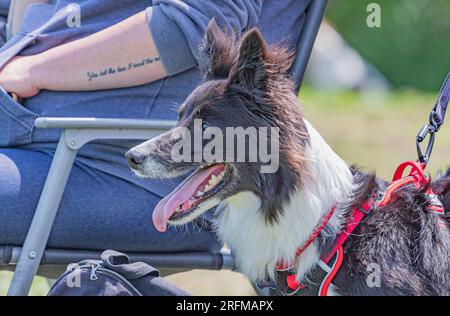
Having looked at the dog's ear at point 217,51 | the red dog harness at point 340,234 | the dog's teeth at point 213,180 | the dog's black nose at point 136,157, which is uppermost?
the dog's ear at point 217,51

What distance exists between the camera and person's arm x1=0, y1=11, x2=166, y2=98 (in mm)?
2846

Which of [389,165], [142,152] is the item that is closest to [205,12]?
[142,152]

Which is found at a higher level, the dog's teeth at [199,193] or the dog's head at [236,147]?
the dog's head at [236,147]

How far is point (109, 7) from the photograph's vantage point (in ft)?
9.77

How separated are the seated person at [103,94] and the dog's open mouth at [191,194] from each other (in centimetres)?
31

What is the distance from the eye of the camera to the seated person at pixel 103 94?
2.82 meters

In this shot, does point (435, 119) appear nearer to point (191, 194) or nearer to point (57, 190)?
point (191, 194)

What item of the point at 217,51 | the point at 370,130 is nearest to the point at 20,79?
the point at 217,51

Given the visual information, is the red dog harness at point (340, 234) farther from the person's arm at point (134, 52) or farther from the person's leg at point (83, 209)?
the person's arm at point (134, 52)

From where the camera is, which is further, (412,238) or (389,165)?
(389,165)

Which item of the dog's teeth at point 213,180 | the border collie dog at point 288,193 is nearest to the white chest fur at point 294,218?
the border collie dog at point 288,193

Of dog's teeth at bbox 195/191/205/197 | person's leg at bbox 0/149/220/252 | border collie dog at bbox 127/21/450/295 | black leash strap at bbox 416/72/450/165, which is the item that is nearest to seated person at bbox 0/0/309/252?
person's leg at bbox 0/149/220/252

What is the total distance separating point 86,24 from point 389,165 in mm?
4289

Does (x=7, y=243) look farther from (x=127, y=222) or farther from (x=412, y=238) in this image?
(x=412, y=238)
